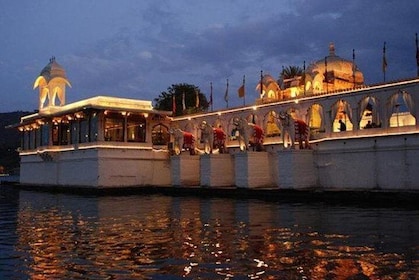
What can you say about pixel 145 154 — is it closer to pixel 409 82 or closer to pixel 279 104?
pixel 279 104

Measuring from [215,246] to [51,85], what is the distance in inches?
1674

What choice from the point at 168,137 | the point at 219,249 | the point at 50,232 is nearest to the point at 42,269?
the point at 219,249

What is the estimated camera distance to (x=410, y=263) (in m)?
9.67

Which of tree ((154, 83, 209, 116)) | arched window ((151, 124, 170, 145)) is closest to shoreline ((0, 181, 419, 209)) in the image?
arched window ((151, 124, 170, 145))

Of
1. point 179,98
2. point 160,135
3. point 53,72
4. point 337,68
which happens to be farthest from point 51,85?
point 337,68

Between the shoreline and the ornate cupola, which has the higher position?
the ornate cupola

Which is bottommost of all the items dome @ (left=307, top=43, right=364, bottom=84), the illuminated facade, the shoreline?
the shoreline

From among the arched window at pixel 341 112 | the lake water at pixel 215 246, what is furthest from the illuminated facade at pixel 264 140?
the lake water at pixel 215 246

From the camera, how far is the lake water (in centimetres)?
932

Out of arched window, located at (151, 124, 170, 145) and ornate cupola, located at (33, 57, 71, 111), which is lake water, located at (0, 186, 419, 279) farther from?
ornate cupola, located at (33, 57, 71, 111)

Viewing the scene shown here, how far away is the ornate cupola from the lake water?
31.9 meters

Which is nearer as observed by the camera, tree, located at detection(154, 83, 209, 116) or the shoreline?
the shoreline

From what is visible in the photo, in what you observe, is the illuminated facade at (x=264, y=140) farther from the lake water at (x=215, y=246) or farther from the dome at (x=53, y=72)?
the lake water at (x=215, y=246)

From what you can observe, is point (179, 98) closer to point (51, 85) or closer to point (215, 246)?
point (51, 85)
